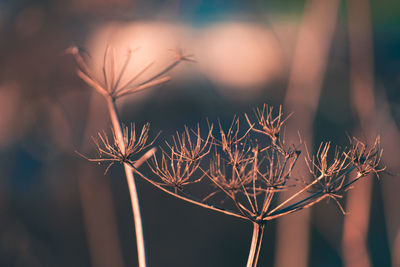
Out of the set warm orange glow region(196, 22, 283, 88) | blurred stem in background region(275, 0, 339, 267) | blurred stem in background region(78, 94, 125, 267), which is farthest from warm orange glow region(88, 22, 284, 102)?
blurred stem in background region(275, 0, 339, 267)

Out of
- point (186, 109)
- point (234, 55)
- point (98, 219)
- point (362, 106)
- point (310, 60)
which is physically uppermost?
point (234, 55)

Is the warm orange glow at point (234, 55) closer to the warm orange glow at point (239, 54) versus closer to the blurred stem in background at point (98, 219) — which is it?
the warm orange glow at point (239, 54)

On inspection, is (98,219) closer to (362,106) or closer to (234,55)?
(362,106)

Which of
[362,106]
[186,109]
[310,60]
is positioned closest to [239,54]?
[186,109]

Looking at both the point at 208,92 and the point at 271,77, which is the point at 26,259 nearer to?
the point at 208,92

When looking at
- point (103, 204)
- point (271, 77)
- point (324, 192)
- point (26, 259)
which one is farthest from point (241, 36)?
point (324, 192)

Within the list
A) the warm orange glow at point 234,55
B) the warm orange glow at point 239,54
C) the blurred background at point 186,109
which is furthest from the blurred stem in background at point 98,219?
the warm orange glow at point 239,54
